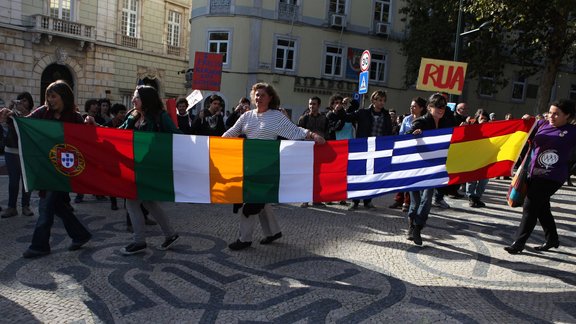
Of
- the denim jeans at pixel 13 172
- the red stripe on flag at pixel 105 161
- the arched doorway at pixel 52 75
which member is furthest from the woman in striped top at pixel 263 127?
the arched doorway at pixel 52 75

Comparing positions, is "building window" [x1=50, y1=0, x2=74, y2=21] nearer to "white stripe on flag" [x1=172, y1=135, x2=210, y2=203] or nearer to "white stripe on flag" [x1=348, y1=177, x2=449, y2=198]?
"white stripe on flag" [x1=172, y1=135, x2=210, y2=203]

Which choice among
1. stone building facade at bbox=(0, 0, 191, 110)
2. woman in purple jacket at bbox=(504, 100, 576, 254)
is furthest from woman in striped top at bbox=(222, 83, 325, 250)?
stone building facade at bbox=(0, 0, 191, 110)

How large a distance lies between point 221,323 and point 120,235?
284 centimetres

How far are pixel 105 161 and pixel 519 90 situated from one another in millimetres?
31222

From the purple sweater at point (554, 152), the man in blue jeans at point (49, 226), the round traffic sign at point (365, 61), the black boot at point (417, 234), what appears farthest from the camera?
the round traffic sign at point (365, 61)

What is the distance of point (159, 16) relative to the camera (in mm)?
33906

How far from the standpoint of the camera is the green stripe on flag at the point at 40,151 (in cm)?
493

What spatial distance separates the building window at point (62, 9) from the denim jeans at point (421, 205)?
2832 centimetres

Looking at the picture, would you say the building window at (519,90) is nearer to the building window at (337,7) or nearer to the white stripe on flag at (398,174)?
the building window at (337,7)

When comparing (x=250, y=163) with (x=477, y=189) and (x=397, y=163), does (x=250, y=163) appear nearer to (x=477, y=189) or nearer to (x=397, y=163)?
(x=397, y=163)

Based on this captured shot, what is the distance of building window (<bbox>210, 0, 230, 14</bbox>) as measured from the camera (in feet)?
82.0

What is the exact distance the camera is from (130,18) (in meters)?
32.1

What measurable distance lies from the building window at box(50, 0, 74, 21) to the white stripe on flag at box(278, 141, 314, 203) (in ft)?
91.4

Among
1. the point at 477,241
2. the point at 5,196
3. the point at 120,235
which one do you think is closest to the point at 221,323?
the point at 120,235
